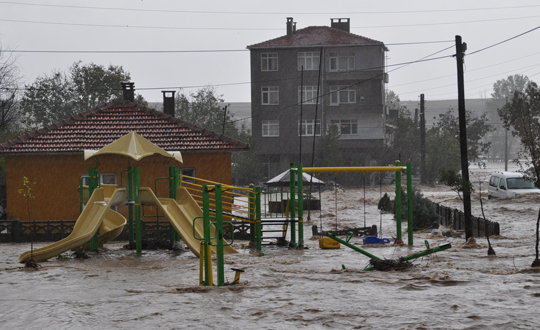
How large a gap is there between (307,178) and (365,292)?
78.0ft

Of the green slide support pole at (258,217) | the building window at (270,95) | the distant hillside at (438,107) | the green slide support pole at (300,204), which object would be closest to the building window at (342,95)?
the building window at (270,95)

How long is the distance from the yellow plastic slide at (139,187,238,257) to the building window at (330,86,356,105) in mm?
43610

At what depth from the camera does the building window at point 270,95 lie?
60.9m

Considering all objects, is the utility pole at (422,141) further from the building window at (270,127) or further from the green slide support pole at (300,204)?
the green slide support pole at (300,204)

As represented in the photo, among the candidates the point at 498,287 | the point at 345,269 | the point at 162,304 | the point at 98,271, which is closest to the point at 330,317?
the point at 162,304

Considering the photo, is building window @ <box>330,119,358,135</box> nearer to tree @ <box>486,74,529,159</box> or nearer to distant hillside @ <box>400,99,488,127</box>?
tree @ <box>486,74,529,159</box>

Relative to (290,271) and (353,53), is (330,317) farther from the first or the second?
(353,53)

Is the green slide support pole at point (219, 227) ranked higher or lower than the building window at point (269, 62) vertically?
lower

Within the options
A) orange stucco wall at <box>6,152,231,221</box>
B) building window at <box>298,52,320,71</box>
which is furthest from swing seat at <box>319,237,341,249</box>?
building window at <box>298,52,320,71</box>

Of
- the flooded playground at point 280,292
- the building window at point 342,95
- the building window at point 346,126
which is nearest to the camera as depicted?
the flooded playground at point 280,292

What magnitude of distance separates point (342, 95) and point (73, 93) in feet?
90.7

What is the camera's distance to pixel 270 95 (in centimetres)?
6106

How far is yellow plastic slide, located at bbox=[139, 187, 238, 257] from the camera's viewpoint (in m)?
17.8

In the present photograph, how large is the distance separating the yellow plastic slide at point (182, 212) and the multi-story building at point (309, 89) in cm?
4152
